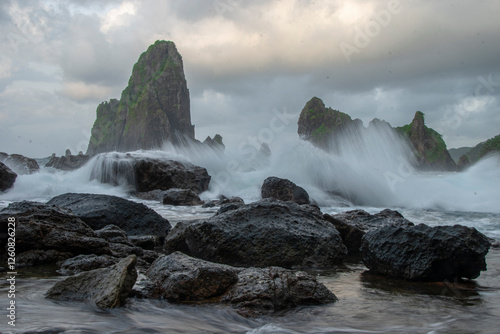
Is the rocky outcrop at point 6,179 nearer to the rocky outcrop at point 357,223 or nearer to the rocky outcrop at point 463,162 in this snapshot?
the rocky outcrop at point 357,223

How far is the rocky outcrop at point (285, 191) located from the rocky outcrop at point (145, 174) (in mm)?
5979

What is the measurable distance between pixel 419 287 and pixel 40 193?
19040 mm

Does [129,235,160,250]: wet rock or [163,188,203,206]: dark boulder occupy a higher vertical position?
[163,188,203,206]: dark boulder

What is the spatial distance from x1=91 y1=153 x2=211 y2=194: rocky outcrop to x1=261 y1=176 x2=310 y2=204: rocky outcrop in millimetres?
5979

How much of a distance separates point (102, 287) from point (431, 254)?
3.96 meters

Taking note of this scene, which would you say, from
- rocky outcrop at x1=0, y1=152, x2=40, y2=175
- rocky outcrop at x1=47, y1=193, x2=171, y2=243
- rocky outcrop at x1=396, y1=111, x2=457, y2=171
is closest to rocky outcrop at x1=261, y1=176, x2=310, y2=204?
rocky outcrop at x1=47, y1=193, x2=171, y2=243

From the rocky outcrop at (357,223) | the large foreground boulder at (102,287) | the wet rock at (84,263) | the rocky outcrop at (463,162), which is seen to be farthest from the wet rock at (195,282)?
the rocky outcrop at (463,162)

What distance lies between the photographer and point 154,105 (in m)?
112

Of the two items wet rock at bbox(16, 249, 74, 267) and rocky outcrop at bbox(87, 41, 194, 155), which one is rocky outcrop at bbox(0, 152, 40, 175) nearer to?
wet rock at bbox(16, 249, 74, 267)

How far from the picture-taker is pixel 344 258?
255 inches

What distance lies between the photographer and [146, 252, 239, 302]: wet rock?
3.91 metres

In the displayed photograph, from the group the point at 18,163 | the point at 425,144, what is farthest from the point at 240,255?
the point at 425,144

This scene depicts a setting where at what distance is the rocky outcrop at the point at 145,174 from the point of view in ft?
69.6

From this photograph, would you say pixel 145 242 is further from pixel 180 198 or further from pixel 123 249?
pixel 180 198
